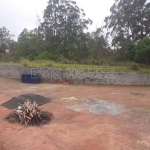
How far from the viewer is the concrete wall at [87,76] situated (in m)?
11.6

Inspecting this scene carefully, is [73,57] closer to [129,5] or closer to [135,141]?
[129,5]

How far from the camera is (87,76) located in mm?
12406

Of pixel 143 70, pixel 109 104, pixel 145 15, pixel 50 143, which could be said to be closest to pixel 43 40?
pixel 145 15

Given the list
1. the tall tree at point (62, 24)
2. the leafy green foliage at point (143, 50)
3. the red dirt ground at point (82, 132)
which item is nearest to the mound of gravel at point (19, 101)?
the red dirt ground at point (82, 132)

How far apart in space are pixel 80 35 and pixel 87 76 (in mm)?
7074

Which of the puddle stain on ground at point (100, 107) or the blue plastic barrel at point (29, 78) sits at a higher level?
the blue plastic barrel at point (29, 78)

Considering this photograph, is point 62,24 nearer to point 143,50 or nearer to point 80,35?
point 80,35

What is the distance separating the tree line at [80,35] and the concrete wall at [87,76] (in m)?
3.13

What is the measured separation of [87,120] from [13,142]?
→ 2297 mm

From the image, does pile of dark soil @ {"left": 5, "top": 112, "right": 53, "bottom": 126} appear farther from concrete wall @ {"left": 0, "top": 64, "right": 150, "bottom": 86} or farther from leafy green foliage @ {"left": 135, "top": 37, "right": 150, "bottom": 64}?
leafy green foliage @ {"left": 135, "top": 37, "right": 150, "bottom": 64}

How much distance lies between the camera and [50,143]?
4273 millimetres

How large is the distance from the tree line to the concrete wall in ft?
10.3

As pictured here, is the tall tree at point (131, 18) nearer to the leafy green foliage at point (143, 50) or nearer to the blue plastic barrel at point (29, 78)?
the leafy green foliage at point (143, 50)

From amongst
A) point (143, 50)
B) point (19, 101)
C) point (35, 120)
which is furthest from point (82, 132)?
point (143, 50)
